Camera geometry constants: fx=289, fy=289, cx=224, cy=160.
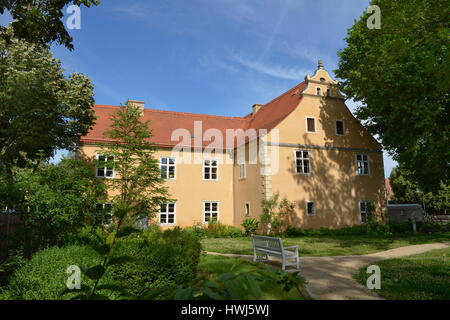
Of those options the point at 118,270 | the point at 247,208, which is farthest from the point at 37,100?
the point at 247,208

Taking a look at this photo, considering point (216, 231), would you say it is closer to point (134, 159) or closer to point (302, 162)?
point (302, 162)

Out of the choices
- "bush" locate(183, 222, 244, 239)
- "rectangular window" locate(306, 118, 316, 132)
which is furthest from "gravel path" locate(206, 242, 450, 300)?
"rectangular window" locate(306, 118, 316, 132)

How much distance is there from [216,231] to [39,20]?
1533 cm

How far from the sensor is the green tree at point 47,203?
7691mm

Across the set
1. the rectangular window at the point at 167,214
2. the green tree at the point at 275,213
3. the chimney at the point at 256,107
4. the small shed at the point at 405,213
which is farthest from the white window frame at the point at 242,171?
the small shed at the point at 405,213

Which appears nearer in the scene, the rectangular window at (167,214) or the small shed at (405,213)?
the rectangular window at (167,214)

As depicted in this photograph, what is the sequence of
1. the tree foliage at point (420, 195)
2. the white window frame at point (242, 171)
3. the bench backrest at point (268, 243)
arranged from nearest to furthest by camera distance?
the bench backrest at point (268, 243)
the white window frame at point (242, 171)
the tree foliage at point (420, 195)

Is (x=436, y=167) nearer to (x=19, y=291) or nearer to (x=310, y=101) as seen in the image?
(x=310, y=101)

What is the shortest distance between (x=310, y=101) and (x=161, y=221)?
13.8 metres

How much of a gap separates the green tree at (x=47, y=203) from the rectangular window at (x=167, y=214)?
11348 millimetres

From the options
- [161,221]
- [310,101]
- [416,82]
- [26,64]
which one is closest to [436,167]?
[416,82]

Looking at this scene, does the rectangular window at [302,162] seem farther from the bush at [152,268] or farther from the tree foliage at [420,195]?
the tree foliage at [420,195]

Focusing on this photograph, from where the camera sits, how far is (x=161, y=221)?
20.7 metres
